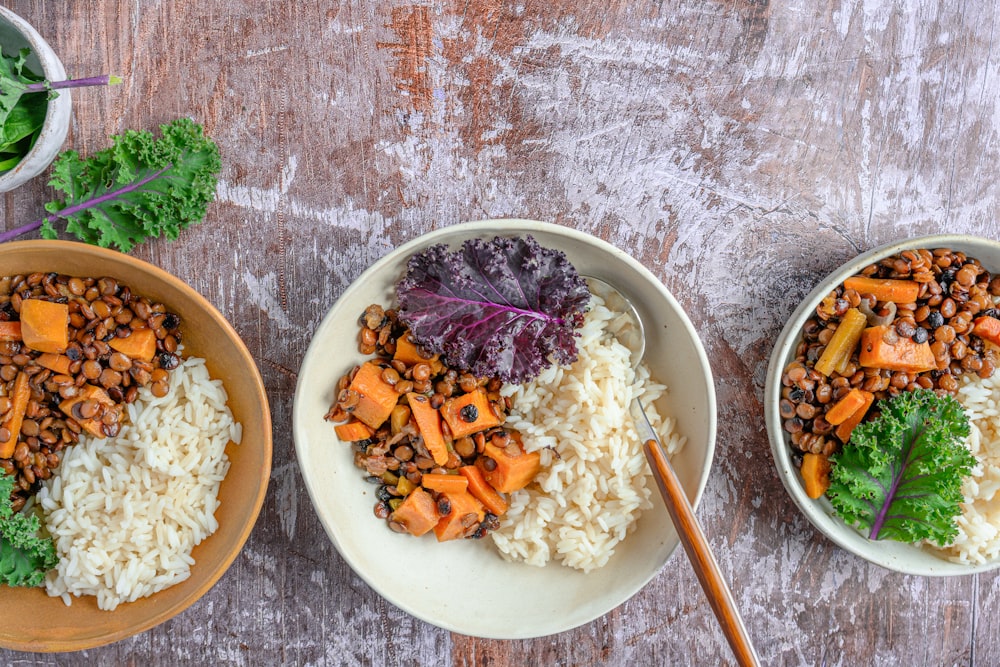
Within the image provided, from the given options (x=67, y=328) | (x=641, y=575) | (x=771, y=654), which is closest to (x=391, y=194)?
(x=67, y=328)

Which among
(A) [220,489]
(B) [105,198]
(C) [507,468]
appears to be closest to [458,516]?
(C) [507,468]

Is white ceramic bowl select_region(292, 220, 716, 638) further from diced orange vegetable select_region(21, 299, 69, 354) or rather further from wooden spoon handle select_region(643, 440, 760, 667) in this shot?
diced orange vegetable select_region(21, 299, 69, 354)

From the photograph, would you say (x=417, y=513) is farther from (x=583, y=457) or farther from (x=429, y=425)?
(x=583, y=457)

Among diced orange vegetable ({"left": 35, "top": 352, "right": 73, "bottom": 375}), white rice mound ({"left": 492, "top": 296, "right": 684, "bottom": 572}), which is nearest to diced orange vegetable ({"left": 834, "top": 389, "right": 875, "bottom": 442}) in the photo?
white rice mound ({"left": 492, "top": 296, "right": 684, "bottom": 572})

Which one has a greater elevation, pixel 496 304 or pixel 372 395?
pixel 496 304

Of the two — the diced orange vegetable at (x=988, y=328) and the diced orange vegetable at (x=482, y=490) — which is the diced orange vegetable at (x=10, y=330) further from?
the diced orange vegetable at (x=988, y=328)
